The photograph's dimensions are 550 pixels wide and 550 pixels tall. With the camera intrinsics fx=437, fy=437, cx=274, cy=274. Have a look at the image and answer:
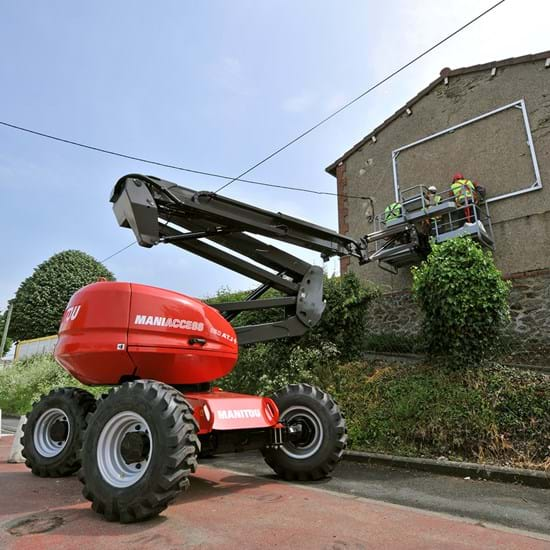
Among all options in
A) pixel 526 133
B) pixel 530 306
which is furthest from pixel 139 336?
pixel 526 133

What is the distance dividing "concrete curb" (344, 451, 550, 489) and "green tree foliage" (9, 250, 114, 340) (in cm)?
2514

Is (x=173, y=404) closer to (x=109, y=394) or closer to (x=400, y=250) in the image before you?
(x=109, y=394)

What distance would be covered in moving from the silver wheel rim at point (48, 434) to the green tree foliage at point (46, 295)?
23.3 metres

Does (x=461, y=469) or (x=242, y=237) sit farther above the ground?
(x=242, y=237)

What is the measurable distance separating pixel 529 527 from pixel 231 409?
8.66ft

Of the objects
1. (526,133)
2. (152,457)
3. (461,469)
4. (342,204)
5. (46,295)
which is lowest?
(461,469)

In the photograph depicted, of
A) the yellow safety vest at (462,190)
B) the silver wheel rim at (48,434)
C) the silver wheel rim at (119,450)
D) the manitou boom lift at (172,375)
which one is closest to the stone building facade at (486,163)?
the yellow safety vest at (462,190)

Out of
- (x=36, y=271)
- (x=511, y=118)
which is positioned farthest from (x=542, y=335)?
(x=36, y=271)

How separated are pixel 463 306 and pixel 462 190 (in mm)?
6060

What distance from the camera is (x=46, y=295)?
90.2 ft

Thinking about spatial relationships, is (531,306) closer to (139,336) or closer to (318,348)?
(318,348)

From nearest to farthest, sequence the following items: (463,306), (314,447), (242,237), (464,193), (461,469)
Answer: (314,447)
(461,469)
(242,237)
(463,306)
(464,193)

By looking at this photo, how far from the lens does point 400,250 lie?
41.3 ft

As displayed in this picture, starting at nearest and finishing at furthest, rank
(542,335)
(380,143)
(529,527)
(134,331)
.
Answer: (529,527), (134,331), (542,335), (380,143)
